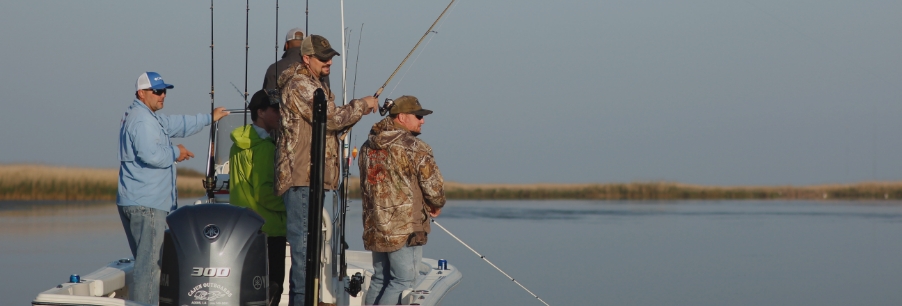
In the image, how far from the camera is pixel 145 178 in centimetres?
444

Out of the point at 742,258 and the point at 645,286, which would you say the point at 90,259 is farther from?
the point at 742,258

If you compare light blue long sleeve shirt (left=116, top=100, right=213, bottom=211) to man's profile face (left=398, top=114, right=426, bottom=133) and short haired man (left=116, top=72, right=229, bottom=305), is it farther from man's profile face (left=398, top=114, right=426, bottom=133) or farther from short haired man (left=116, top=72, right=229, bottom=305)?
man's profile face (left=398, top=114, right=426, bottom=133)

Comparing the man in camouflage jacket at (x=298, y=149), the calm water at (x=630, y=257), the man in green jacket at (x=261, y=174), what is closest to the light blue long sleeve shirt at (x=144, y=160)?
the man in green jacket at (x=261, y=174)

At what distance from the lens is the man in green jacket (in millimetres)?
4180

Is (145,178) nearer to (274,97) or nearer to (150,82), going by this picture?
(150,82)

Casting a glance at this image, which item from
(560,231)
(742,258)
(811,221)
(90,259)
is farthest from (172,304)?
(811,221)

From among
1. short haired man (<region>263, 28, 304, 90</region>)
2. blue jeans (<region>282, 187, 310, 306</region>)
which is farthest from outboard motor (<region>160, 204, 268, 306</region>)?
short haired man (<region>263, 28, 304, 90</region>)

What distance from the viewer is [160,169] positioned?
14.7 ft

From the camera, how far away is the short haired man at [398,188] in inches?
177

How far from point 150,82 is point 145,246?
0.70 meters

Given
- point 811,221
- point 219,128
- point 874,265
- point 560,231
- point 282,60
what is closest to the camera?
point 282,60

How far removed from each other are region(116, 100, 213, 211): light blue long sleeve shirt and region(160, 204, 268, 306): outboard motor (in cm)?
104

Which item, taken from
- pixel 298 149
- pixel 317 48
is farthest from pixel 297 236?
pixel 317 48

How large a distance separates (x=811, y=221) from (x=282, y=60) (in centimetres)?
1533
